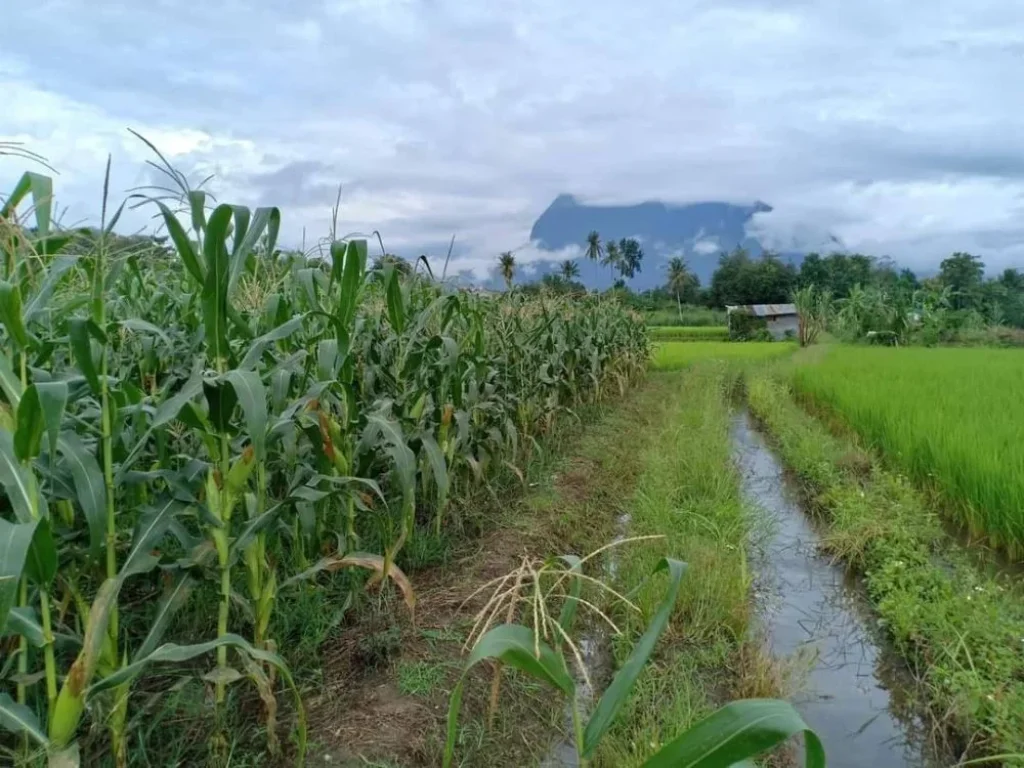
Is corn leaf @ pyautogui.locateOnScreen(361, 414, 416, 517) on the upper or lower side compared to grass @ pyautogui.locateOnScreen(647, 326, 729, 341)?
upper

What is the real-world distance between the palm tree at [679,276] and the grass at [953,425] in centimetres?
4574

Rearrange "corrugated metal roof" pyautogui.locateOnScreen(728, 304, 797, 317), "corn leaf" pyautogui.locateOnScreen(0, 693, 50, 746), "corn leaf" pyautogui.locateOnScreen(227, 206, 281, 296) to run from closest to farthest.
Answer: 1. "corn leaf" pyautogui.locateOnScreen(0, 693, 50, 746)
2. "corn leaf" pyautogui.locateOnScreen(227, 206, 281, 296)
3. "corrugated metal roof" pyautogui.locateOnScreen(728, 304, 797, 317)

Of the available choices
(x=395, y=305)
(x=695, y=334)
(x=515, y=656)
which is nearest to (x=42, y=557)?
(x=515, y=656)

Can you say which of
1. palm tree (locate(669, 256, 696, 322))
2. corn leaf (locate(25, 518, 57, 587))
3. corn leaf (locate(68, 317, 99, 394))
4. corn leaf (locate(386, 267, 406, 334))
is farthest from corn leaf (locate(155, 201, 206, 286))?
palm tree (locate(669, 256, 696, 322))

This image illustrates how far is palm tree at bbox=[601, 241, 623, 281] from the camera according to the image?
230 ft

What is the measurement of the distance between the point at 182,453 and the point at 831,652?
309 centimetres

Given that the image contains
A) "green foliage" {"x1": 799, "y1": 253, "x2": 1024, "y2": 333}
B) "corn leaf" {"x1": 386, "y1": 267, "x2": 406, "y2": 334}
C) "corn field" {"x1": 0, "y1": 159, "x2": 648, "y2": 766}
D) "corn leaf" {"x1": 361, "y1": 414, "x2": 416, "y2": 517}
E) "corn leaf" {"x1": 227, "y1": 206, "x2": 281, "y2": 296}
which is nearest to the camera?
"corn field" {"x1": 0, "y1": 159, "x2": 648, "y2": 766}

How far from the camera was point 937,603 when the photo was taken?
140 inches

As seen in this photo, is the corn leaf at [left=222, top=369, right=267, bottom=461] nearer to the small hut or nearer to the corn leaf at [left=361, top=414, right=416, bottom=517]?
the corn leaf at [left=361, top=414, right=416, bottom=517]

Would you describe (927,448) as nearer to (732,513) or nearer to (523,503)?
(732,513)

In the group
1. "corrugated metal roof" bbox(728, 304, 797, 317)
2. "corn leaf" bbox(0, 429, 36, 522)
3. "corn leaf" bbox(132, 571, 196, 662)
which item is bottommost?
"corn leaf" bbox(132, 571, 196, 662)

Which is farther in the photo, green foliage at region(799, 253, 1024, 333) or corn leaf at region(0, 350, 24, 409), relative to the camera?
green foliage at region(799, 253, 1024, 333)

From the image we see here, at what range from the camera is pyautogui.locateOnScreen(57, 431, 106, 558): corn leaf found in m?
1.76

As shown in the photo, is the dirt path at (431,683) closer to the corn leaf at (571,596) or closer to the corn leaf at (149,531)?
the corn leaf at (149,531)
